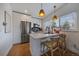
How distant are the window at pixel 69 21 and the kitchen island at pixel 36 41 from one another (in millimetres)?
300

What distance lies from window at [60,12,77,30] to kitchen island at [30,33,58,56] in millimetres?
300

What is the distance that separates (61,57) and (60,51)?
0.11m

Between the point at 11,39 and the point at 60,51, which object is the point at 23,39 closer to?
the point at 11,39

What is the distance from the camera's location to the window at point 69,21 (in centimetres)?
216

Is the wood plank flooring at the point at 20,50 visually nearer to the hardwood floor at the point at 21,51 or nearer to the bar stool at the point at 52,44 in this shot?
the hardwood floor at the point at 21,51

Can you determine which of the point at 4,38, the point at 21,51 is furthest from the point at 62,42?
the point at 4,38

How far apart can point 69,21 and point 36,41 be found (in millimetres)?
704

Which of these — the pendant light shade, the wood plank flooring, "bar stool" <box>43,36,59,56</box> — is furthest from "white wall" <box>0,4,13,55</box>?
"bar stool" <box>43,36,59,56</box>

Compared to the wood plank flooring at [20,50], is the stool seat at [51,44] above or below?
above

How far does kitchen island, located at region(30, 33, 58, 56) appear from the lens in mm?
2195

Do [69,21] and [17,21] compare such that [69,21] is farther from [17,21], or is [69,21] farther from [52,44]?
[17,21]

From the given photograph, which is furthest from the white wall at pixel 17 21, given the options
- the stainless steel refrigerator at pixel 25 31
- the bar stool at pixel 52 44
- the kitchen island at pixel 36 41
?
the bar stool at pixel 52 44

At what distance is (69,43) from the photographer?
218cm

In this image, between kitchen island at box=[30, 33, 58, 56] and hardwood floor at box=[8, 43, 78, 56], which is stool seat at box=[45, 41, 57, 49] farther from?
hardwood floor at box=[8, 43, 78, 56]
